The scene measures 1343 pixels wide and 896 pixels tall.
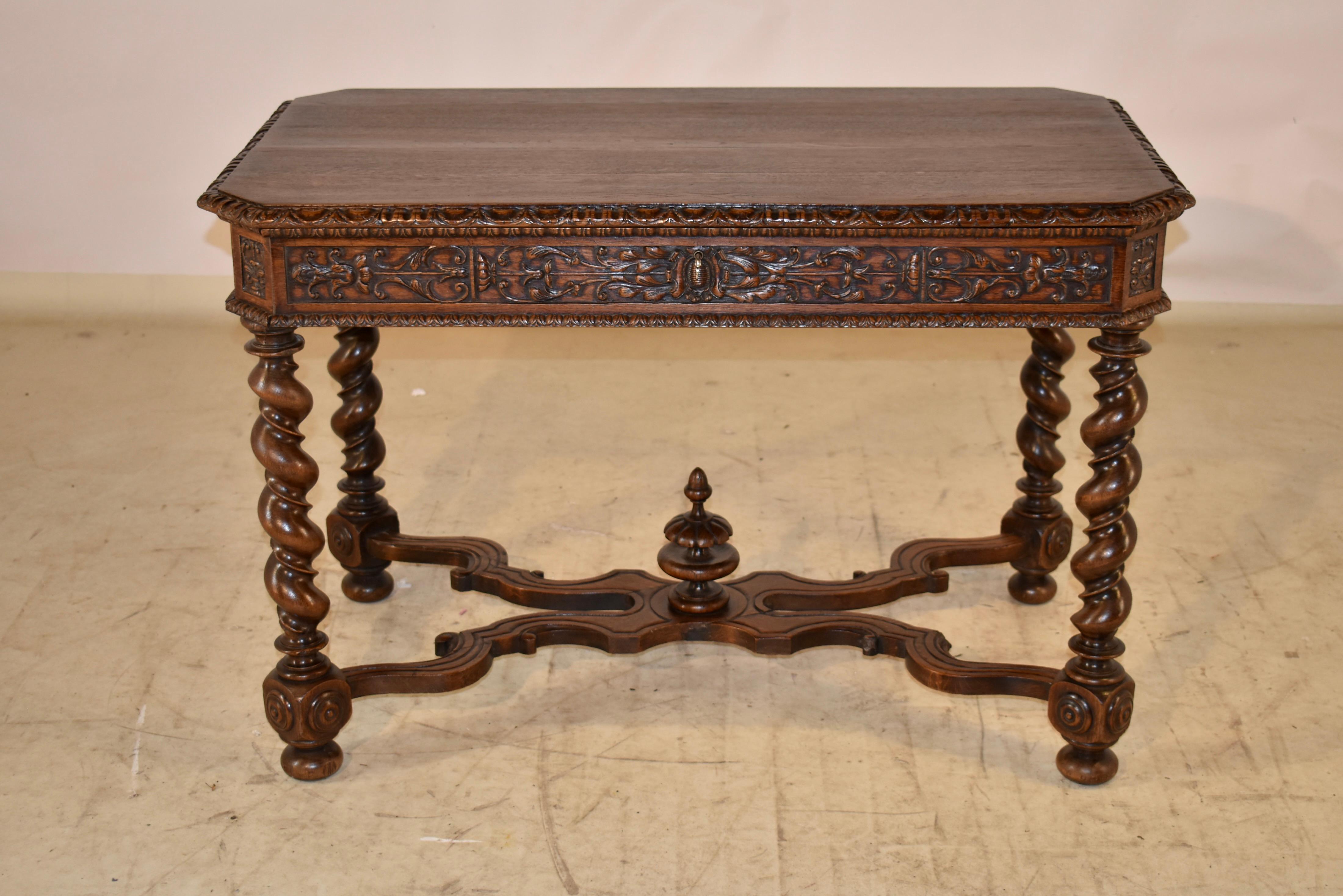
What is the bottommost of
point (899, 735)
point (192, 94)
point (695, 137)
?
point (899, 735)

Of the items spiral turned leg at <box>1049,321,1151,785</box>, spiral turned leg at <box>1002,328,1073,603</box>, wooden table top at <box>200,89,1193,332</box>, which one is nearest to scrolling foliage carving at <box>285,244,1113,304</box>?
wooden table top at <box>200,89,1193,332</box>

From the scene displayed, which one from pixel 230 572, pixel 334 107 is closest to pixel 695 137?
pixel 334 107

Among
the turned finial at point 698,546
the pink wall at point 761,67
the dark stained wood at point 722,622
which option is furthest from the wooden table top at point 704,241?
the pink wall at point 761,67

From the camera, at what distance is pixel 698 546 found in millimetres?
3199

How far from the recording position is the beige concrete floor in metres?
2.79

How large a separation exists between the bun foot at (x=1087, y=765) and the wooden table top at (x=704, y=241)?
2.83 feet

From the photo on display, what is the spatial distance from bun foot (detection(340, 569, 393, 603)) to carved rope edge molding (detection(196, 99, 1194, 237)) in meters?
1.24

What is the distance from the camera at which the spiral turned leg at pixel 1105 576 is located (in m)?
2.72

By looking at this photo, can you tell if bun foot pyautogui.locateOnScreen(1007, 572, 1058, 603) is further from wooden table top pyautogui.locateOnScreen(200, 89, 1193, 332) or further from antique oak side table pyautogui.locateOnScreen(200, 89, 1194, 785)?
wooden table top pyautogui.locateOnScreen(200, 89, 1193, 332)

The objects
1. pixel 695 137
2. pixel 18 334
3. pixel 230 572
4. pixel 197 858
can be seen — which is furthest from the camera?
pixel 18 334

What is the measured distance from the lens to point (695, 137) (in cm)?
307

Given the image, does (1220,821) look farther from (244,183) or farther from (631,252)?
(244,183)

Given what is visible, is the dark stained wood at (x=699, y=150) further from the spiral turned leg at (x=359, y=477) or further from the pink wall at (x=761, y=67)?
the pink wall at (x=761, y=67)

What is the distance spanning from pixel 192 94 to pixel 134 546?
6.85ft
